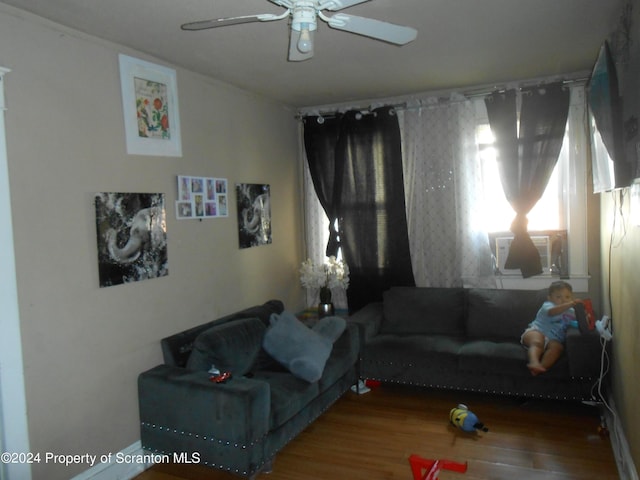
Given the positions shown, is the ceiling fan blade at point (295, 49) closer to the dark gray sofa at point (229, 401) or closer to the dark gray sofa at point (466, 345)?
the dark gray sofa at point (229, 401)

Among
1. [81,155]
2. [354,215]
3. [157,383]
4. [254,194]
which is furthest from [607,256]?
[81,155]

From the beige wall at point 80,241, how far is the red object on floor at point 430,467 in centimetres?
170

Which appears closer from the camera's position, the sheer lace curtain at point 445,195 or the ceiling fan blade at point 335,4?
the ceiling fan blade at point 335,4

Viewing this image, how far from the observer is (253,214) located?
425 cm

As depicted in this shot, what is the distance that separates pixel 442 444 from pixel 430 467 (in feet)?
1.21

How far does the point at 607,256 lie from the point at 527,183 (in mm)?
953

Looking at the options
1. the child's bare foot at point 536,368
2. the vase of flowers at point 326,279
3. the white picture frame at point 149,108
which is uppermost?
A: the white picture frame at point 149,108

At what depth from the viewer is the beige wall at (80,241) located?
95.7 inches

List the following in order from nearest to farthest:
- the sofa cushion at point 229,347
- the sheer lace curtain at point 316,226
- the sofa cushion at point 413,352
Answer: the sofa cushion at point 229,347 < the sofa cushion at point 413,352 < the sheer lace curtain at point 316,226

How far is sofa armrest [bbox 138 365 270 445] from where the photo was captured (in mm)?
2658

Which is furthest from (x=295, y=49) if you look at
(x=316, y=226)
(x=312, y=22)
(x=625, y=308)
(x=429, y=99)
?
→ (x=316, y=226)

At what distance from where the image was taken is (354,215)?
4.85 m

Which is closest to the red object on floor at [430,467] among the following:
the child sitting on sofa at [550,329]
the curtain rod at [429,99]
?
the child sitting on sofa at [550,329]

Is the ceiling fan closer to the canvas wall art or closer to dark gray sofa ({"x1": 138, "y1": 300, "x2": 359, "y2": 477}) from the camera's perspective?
dark gray sofa ({"x1": 138, "y1": 300, "x2": 359, "y2": 477})
